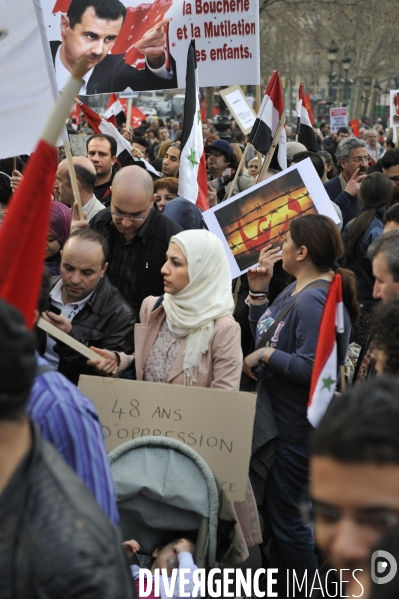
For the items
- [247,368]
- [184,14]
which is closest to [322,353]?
[247,368]

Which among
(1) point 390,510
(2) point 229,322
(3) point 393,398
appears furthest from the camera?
(2) point 229,322

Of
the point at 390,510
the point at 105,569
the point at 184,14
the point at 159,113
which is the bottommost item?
the point at 105,569

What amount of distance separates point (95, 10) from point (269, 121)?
1.96 m

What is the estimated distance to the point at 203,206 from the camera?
638 centimetres

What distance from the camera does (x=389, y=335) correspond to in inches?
104

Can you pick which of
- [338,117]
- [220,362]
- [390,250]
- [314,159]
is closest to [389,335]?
[390,250]

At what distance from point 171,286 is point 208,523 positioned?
3.80 feet

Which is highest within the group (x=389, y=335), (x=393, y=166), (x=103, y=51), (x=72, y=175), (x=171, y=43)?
(x=171, y=43)

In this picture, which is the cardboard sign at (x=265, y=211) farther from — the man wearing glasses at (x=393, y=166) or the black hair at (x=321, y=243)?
the man wearing glasses at (x=393, y=166)

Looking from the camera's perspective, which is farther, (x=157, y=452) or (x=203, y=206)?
(x=203, y=206)

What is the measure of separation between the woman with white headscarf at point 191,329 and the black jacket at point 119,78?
394 cm

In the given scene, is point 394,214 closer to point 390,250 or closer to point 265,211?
point 265,211

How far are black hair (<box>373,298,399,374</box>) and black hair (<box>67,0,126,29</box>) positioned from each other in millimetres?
5554

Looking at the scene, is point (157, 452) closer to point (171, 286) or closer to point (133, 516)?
point (133, 516)
